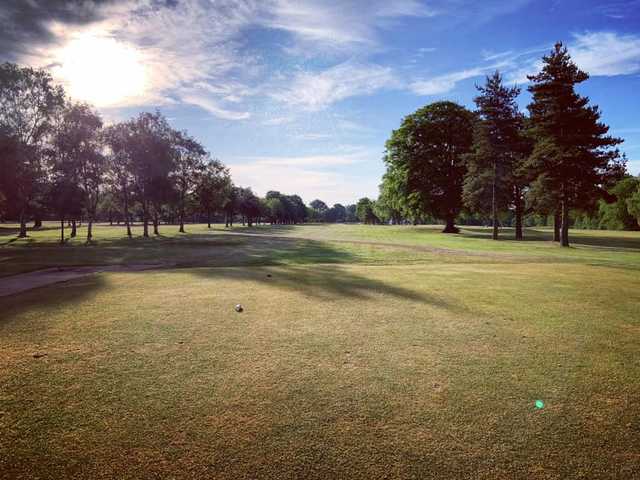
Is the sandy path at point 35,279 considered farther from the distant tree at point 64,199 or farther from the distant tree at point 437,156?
the distant tree at point 437,156

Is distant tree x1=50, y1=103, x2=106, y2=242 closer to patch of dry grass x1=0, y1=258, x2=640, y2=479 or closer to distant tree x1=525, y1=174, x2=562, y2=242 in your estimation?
patch of dry grass x1=0, y1=258, x2=640, y2=479

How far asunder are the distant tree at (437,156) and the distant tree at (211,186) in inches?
1391

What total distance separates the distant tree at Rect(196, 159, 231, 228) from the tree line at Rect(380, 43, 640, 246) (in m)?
32.3

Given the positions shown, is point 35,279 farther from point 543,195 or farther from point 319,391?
point 543,195

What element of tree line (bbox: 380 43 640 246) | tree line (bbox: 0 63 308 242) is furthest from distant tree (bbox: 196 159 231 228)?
tree line (bbox: 380 43 640 246)

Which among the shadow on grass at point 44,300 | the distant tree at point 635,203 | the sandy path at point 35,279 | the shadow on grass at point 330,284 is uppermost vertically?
the distant tree at point 635,203

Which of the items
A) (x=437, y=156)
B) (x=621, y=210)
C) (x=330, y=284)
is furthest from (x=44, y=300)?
(x=621, y=210)

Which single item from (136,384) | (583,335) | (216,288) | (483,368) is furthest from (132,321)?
(583,335)

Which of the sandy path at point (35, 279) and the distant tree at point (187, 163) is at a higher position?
the distant tree at point (187, 163)

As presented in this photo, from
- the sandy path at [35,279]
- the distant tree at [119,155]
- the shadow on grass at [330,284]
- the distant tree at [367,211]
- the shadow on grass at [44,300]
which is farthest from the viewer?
the distant tree at [367,211]

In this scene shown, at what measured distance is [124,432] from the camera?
11.3 ft

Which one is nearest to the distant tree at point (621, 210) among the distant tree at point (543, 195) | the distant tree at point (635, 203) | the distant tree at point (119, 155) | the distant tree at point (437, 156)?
the distant tree at point (635, 203)

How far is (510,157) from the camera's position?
37.9m

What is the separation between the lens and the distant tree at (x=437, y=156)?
160 ft
